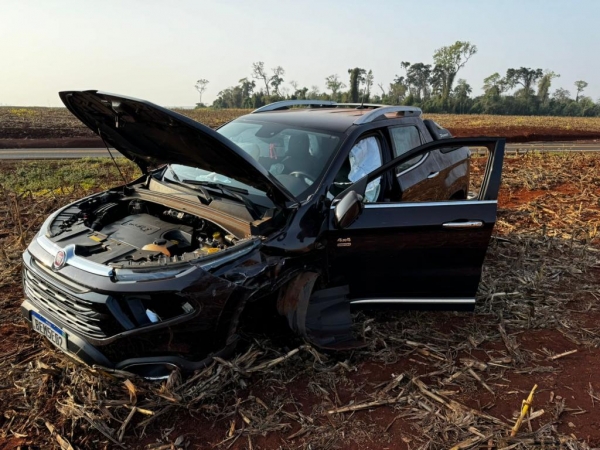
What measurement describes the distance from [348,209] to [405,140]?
1.86 m

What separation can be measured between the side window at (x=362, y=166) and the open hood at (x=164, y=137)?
61 cm

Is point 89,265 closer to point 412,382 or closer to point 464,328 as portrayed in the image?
point 412,382

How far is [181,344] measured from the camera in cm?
287

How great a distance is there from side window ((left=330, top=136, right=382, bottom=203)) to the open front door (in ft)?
0.77

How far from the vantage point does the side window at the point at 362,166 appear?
12.8ft

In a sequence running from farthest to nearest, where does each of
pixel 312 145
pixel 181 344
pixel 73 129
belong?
pixel 73 129, pixel 312 145, pixel 181 344

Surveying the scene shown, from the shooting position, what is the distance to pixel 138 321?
2785 millimetres

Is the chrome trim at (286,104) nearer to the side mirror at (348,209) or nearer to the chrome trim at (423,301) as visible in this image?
the side mirror at (348,209)

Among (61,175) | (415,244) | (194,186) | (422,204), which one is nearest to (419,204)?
Result: (422,204)

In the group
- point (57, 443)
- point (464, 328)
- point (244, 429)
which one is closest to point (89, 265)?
point (57, 443)

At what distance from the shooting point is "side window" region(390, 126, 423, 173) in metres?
4.62

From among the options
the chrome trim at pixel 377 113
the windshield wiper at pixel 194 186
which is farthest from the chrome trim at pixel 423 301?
the chrome trim at pixel 377 113

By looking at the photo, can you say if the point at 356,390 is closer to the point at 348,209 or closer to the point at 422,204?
the point at 348,209

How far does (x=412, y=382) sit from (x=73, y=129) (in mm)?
24864
